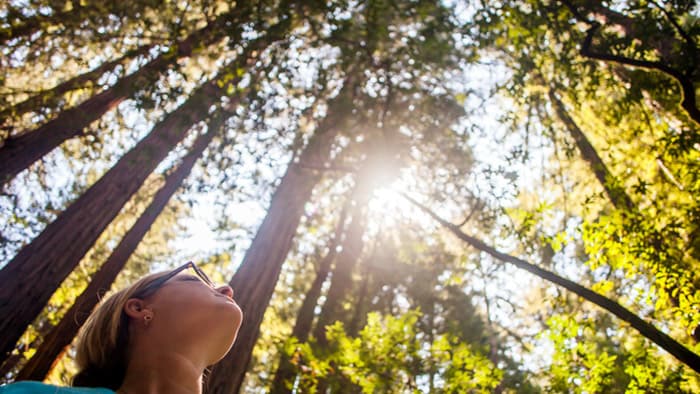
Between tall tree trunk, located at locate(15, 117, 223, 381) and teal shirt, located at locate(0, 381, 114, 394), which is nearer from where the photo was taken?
teal shirt, located at locate(0, 381, 114, 394)

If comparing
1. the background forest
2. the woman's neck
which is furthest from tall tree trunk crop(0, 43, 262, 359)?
the woman's neck

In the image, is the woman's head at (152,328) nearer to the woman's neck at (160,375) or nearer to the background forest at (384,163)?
the woman's neck at (160,375)

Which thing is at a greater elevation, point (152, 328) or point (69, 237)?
point (69, 237)

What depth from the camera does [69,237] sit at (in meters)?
5.69

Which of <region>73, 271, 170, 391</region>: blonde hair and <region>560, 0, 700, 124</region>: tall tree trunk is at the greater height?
<region>560, 0, 700, 124</region>: tall tree trunk

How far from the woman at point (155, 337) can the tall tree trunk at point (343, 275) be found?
23.9 ft

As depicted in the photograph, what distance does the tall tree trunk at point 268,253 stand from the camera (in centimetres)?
434

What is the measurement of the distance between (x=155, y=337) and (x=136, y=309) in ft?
0.70

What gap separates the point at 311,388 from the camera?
18.1 ft

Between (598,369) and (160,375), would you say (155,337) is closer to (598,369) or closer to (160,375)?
(160,375)

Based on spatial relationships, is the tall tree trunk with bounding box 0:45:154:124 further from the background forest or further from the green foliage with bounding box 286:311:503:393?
the green foliage with bounding box 286:311:503:393

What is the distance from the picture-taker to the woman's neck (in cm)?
193

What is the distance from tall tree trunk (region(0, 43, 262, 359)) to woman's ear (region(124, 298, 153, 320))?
2.96 m

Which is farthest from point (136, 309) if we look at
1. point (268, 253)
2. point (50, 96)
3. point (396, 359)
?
point (50, 96)
